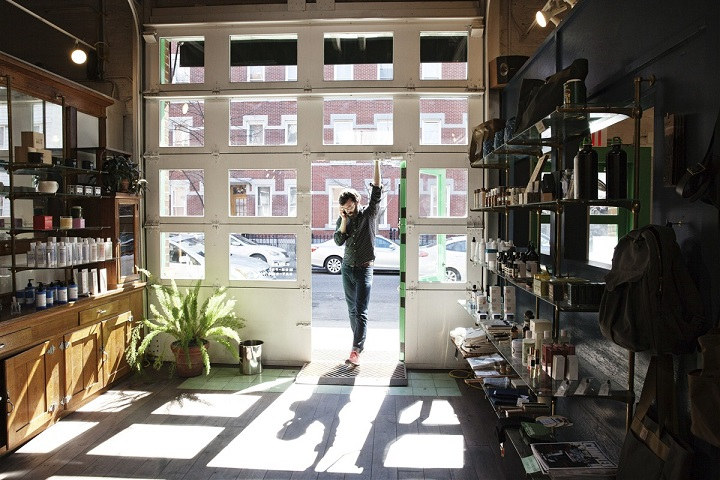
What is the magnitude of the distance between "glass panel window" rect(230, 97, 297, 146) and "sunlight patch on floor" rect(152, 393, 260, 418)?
2.64m

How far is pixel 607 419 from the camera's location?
294 cm

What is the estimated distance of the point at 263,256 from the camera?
5820 mm

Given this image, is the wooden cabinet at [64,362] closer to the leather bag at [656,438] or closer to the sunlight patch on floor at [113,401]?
the sunlight patch on floor at [113,401]

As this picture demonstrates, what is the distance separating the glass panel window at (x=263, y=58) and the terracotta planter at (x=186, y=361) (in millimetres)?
2883

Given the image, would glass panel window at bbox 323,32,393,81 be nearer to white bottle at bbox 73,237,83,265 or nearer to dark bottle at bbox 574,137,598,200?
white bottle at bbox 73,237,83,265

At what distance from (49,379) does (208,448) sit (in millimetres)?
1409

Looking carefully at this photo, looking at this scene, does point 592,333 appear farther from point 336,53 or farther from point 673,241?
point 336,53

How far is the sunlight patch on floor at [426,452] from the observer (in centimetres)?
356

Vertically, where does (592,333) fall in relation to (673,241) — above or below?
below

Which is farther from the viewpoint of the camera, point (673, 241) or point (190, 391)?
point (190, 391)

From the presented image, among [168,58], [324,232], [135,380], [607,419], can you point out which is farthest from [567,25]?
[324,232]

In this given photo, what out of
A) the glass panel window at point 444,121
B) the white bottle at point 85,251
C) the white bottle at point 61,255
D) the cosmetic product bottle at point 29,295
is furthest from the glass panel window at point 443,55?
the cosmetic product bottle at point 29,295

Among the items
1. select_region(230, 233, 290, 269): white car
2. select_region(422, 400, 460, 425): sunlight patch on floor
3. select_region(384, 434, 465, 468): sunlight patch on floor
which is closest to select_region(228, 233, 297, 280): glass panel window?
select_region(230, 233, 290, 269): white car

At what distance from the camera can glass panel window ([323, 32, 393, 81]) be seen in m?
5.65
